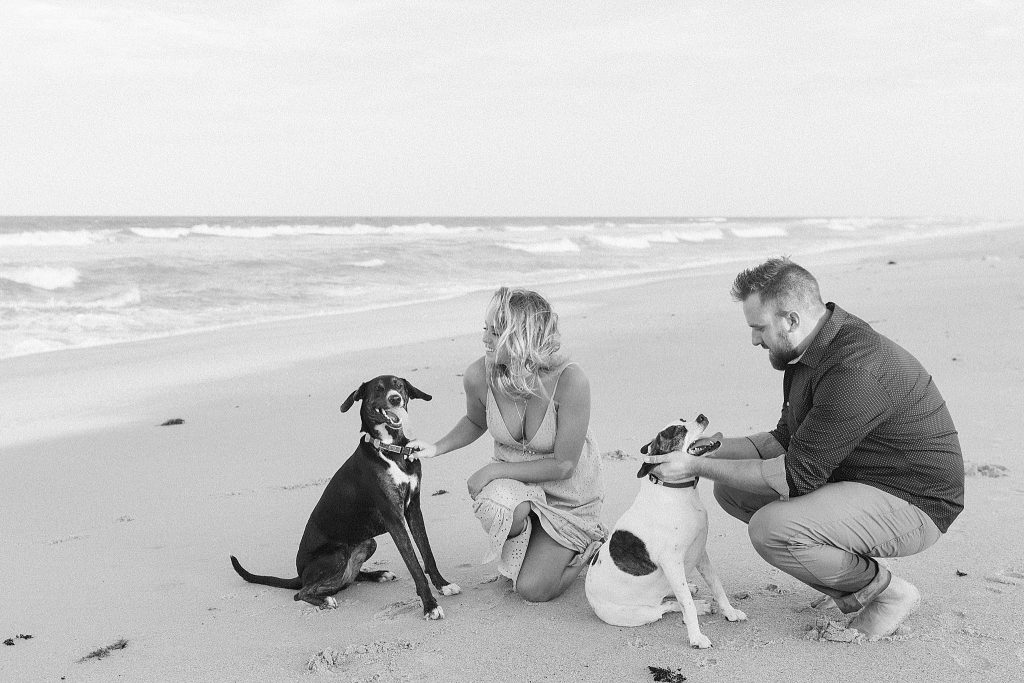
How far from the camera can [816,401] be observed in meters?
3.23

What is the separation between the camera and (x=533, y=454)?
163 inches

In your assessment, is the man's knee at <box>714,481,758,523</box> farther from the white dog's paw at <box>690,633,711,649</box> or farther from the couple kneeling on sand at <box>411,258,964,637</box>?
the white dog's paw at <box>690,633,711,649</box>

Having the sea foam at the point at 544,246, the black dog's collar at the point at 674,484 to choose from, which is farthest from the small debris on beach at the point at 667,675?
the sea foam at the point at 544,246

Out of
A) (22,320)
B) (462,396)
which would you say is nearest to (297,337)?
(462,396)

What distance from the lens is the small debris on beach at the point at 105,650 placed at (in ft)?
12.0

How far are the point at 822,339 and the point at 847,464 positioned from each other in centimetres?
50

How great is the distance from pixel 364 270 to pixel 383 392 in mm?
19801

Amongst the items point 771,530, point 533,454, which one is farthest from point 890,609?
point 533,454

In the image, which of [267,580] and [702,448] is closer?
[702,448]

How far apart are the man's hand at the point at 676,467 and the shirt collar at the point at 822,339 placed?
1.85 ft

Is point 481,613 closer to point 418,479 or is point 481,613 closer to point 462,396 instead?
point 418,479

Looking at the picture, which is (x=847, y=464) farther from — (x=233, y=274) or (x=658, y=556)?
(x=233, y=274)

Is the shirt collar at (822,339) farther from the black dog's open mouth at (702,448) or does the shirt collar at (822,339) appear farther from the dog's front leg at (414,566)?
the dog's front leg at (414,566)

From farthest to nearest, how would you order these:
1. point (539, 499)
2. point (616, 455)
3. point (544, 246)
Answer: point (544, 246)
point (616, 455)
point (539, 499)
